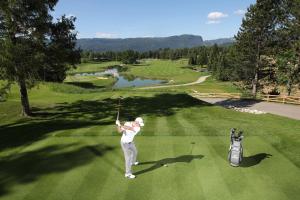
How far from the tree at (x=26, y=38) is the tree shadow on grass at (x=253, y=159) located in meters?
14.3

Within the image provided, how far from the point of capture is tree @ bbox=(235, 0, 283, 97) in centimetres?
4341

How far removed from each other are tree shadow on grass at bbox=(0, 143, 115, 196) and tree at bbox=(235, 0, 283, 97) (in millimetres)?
34351

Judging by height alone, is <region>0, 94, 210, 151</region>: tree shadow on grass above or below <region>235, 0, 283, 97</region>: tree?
below

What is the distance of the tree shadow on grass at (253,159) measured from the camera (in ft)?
41.3

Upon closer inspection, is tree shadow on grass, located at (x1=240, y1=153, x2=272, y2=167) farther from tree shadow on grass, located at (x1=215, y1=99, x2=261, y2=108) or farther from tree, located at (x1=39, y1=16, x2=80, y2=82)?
tree shadow on grass, located at (x1=215, y1=99, x2=261, y2=108)

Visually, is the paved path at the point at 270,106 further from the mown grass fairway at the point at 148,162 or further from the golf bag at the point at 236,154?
the golf bag at the point at 236,154

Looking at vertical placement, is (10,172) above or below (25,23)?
below

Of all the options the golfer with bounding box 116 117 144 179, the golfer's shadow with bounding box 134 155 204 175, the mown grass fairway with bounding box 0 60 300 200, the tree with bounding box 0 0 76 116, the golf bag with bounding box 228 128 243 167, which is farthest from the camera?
the tree with bounding box 0 0 76 116

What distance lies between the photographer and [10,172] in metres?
12.0

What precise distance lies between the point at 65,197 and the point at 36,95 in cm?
3251

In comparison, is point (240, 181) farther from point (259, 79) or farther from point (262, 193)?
point (259, 79)

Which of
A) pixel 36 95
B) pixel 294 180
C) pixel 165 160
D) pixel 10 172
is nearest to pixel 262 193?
pixel 294 180

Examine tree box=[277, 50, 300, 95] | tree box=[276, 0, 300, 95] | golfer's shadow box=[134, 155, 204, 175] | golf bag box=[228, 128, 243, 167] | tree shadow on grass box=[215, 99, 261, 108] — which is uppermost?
tree box=[276, 0, 300, 95]

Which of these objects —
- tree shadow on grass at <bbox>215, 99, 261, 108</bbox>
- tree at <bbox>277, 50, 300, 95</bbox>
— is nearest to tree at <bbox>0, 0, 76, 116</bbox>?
tree at <bbox>277, 50, 300, 95</bbox>
